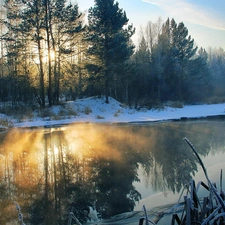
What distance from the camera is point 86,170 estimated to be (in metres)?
6.31

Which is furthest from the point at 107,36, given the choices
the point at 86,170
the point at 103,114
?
the point at 86,170

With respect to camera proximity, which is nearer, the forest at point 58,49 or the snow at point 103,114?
the snow at point 103,114

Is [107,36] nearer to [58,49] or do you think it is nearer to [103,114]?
[58,49]

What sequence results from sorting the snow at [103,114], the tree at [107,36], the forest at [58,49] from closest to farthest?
the snow at [103,114] → the forest at [58,49] → the tree at [107,36]

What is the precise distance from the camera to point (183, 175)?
571cm

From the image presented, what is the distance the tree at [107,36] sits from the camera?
73.6 ft

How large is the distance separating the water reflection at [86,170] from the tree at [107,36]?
1313cm

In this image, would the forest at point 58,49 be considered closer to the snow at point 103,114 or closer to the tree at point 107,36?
the tree at point 107,36

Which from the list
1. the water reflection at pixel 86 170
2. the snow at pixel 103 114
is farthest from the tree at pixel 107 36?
the water reflection at pixel 86 170

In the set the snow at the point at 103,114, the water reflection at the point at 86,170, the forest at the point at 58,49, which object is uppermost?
the forest at the point at 58,49

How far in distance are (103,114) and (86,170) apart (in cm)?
1365

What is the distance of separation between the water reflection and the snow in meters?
5.24

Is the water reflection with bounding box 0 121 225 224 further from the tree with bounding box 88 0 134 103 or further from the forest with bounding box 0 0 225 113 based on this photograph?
the tree with bounding box 88 0 134 103

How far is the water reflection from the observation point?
4.41 m
